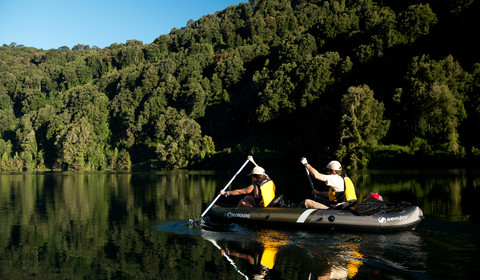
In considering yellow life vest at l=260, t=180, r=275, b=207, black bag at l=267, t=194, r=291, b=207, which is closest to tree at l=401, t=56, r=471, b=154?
black bag at l=267, t=194, r=291, b=207

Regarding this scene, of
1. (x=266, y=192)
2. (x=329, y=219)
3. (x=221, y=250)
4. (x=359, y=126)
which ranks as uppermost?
(x=359, y=126)

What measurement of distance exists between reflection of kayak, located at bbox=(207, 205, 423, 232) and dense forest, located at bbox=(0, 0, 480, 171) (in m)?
45.9

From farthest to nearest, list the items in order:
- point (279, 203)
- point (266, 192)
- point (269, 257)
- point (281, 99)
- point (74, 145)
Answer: point (74, 145)
point (281, 99)
point (266, 192)
point (279, 203)
point (269, 257)

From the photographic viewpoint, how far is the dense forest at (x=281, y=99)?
6116 cm

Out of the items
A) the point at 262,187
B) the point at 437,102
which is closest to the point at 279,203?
the point at 262,187

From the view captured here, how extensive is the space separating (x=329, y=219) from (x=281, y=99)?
75063mm

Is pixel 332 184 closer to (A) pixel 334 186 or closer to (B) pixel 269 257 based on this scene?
(A) pixel 334 186

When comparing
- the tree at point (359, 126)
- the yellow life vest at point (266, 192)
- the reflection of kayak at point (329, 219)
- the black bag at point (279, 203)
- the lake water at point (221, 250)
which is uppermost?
the tree at point (359, 126)

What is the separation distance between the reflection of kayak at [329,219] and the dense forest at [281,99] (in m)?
45.9

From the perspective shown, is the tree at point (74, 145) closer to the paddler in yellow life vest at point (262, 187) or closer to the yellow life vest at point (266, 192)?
the paddler in yellow life vest at point (262, 187)

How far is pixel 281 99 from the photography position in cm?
8831

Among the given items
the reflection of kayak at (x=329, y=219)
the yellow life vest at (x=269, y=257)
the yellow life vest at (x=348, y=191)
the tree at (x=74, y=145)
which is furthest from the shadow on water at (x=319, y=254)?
the tree at (x=74, y=145)

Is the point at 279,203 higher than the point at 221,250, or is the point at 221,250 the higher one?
the point at 279,203

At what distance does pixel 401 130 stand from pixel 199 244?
57375mm
